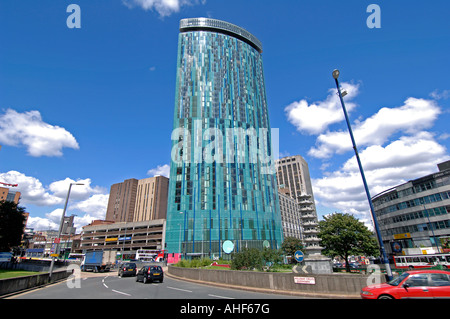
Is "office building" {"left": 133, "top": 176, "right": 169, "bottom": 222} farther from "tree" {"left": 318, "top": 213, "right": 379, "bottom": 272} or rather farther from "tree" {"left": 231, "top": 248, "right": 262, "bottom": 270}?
"tree" {"left": 231, "top": 248, "right": 262, "bottom": 270}

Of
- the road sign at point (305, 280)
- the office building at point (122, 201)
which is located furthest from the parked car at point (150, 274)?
the office building at point (122, 201)

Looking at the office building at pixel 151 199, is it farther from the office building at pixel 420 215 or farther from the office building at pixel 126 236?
the office building at pixel 420 215

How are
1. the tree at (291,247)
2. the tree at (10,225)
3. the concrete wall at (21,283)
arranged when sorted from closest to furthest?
the concrete wall at (21,283) < the tree at (10,225) < the tree at (291,247)

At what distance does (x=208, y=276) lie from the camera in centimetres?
1973

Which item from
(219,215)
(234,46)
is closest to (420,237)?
(219,215)

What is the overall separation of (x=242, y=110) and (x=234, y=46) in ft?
103

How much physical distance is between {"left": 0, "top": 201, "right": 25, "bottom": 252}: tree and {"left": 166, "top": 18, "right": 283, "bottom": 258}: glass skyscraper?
3629cm

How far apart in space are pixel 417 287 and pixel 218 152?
232ft

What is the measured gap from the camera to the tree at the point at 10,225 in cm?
4169

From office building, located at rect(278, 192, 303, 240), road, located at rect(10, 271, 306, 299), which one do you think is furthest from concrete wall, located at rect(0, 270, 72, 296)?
office building, located at rect(278, 192, 303, 240)

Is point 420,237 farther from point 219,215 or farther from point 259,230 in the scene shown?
point 219,215

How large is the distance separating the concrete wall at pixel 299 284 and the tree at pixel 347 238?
29923 millimetres

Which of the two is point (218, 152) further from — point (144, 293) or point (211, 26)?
point (144, 293)
